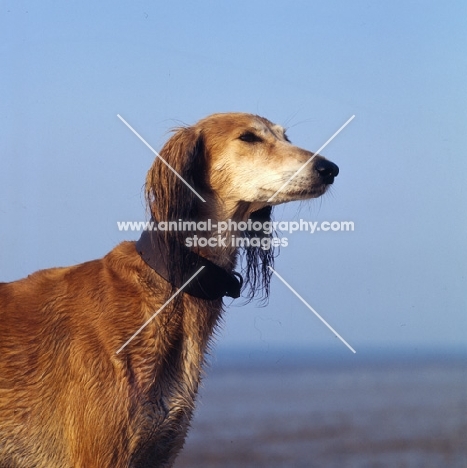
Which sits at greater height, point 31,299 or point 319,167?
point 319,167

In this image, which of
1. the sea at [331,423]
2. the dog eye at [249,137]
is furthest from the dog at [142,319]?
the sea at [331,423]

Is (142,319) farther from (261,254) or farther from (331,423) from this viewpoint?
(331,423)

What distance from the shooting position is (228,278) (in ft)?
14.0

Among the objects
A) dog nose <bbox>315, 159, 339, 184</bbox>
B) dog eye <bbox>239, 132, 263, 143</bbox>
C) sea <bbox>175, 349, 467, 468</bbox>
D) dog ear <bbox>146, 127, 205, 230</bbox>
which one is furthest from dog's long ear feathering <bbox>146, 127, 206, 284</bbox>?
sea <bbox>175, 349, 467, 468</bbox>

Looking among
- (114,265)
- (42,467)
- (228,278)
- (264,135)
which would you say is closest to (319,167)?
(264,135)

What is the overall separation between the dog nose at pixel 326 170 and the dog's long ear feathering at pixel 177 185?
1.89ft

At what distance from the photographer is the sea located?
920 centimetres

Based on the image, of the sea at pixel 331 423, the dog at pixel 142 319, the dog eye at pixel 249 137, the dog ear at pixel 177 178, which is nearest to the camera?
the dog at pixel 142 319

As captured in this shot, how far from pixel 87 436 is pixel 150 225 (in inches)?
39.2

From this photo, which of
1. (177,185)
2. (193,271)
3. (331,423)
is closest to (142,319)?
(193,271)

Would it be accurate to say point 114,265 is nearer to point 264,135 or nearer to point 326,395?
point 264,135

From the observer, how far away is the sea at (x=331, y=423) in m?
9.20

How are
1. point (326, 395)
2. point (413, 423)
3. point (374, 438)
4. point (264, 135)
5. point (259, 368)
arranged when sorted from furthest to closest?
1. point (259, 368)
2. point (326, 395)
3. point (413, 423)
4. point (374, 438)
5. point (264, 135)

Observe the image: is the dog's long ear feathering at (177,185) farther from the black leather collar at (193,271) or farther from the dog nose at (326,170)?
the dog nose at (326,170)
